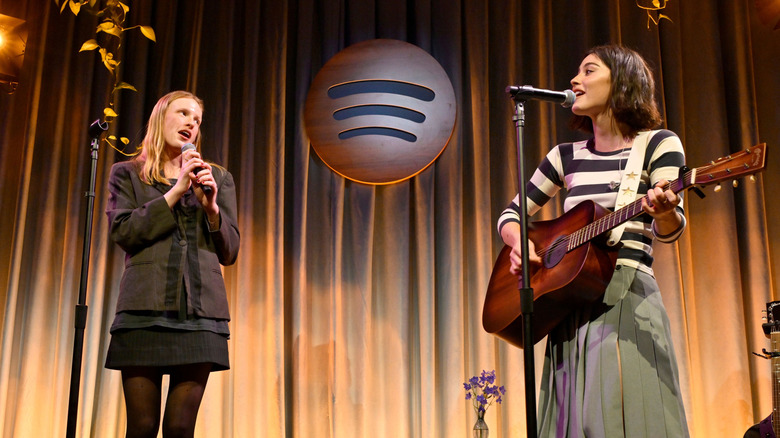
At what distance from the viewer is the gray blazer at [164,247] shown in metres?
2.20

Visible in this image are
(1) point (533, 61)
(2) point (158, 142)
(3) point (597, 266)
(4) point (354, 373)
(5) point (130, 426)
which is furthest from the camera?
(1) point (533, 61)

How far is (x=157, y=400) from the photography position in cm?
221

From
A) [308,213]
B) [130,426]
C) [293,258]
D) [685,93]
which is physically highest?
[685,93]

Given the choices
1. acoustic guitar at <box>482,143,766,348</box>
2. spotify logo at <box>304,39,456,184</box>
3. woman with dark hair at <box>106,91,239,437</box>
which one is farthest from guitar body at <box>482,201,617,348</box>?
spotify logo at <box>304,39,456,184</box>

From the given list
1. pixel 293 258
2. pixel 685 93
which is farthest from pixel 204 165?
pixel 685 93

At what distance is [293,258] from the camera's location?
371 centimetres

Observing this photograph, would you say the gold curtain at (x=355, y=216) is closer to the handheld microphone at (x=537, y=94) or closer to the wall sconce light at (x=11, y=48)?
the wall sconce light at (x=11, y=48)

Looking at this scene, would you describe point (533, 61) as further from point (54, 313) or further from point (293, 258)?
point (54, 313)

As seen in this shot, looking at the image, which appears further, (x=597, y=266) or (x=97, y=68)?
(x=97, y=68)

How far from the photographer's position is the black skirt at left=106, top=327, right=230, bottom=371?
213cm

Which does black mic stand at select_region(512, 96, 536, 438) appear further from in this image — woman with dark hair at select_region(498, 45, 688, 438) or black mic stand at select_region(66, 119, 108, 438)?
black mic stand at select_region(66, 119, 108, 438)

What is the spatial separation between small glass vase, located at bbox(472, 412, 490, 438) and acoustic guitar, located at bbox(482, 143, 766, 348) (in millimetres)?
1066

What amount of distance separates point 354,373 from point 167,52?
6.66 feet

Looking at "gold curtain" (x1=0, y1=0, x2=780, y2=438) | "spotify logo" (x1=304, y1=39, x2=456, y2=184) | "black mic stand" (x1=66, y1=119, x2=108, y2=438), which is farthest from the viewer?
"spotify logo" (x1=304, y1=39, x2=456, y2=184)
